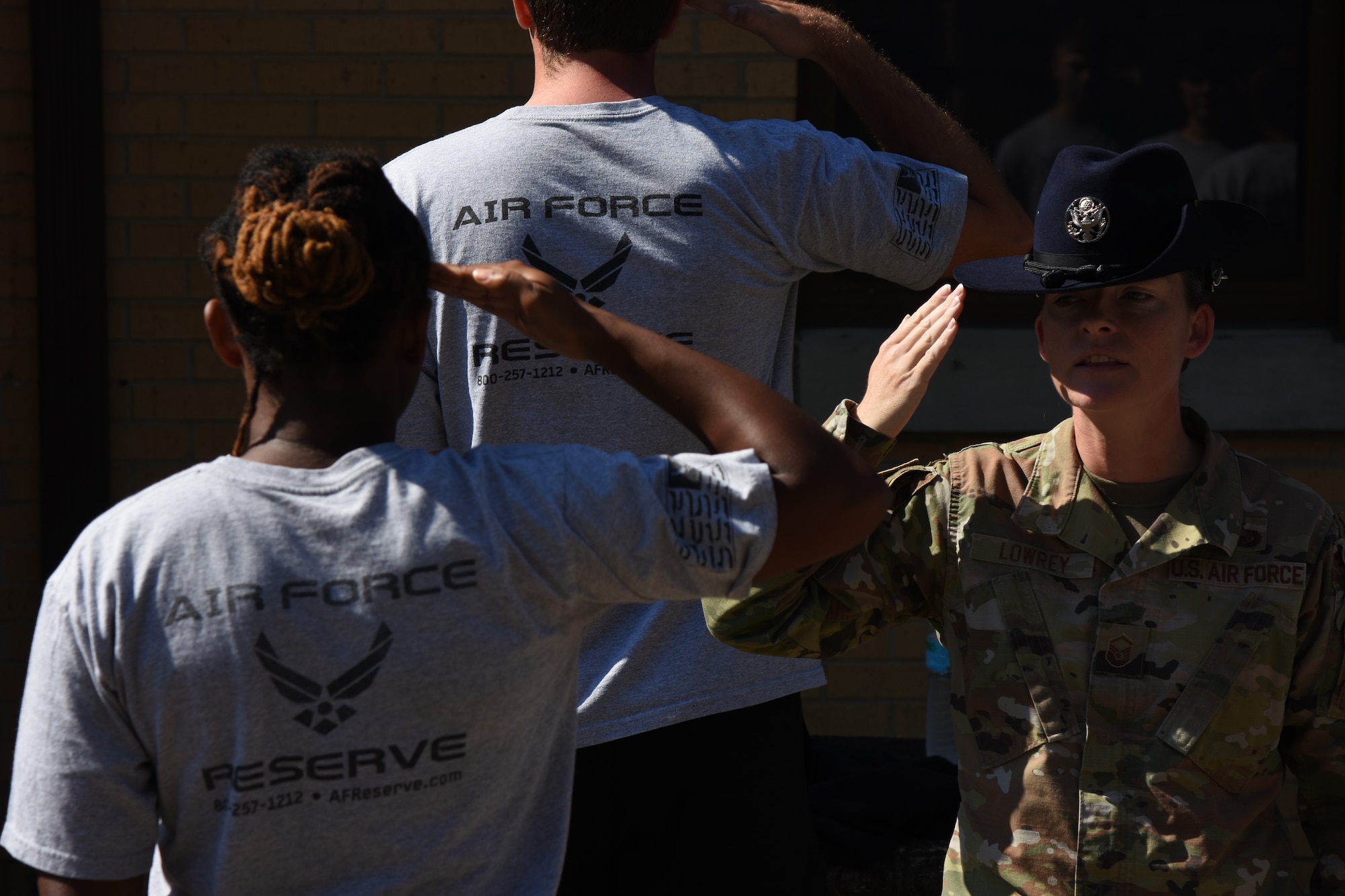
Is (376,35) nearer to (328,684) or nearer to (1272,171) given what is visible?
(1272,171)

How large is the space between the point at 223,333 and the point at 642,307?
0.78 m

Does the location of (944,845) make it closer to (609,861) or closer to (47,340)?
(609,861)

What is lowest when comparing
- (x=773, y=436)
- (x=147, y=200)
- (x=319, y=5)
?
(x=773, y=436)

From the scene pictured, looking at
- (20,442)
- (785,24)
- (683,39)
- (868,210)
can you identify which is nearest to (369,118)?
(683,39)

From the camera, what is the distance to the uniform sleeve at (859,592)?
7.15ft

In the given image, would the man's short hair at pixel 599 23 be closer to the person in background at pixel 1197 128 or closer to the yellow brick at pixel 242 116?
the yellow brick at pixel 242 116

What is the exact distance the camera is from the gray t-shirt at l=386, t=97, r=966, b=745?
7.43 feet

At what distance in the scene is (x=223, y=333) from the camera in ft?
5.39

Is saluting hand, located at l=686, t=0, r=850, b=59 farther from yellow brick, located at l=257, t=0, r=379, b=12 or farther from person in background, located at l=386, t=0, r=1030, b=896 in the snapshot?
yellow brick, located at l=257, t=0, r=379, b=12

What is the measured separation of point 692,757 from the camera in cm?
229

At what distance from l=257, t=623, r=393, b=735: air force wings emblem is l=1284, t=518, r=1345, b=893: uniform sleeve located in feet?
4.60

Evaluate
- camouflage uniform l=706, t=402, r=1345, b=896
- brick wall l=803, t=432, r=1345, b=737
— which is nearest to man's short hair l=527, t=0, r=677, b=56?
camouflage uniform l=706, t=402, r=1345, b=896

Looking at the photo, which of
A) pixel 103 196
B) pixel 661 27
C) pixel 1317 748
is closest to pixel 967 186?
pixel 661 27

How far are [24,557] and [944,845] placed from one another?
9.39ft
